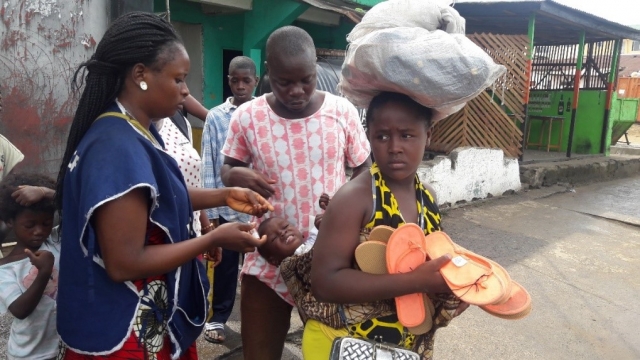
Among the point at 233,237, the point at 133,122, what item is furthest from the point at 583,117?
the point at 133,122

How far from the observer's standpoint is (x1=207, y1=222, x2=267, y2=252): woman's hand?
58.0 inches

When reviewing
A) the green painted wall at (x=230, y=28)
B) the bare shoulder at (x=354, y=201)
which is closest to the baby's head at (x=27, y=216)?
the bare shoulder at (x=354, y=201)

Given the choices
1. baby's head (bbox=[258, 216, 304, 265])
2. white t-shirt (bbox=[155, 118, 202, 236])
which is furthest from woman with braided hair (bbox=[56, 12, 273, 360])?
white t-shirt (bbox=[155, 118, 202, 236])

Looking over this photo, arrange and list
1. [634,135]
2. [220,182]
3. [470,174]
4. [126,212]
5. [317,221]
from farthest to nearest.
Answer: [634,135]
[470,174]
[220,182]
[317,221]
[126,212]

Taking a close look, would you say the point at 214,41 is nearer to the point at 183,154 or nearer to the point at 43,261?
the point at 183,154

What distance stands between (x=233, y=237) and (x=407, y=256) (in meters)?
0.50

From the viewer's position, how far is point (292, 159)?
209 centimetres

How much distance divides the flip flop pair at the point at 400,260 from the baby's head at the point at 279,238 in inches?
18.7

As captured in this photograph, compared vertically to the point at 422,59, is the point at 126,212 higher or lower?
lower

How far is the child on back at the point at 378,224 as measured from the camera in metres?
1.45

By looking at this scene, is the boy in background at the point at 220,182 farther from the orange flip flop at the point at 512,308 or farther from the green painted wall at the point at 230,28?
the green painted wall at the point at 230,28

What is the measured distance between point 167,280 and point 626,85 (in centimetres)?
2472

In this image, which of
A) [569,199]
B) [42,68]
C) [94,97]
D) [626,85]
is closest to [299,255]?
[94,97]

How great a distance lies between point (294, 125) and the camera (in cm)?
210
